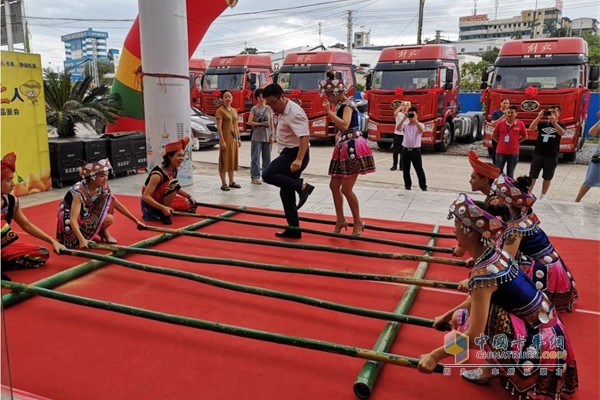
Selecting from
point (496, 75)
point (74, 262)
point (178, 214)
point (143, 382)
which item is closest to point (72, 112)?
point (178, 214)

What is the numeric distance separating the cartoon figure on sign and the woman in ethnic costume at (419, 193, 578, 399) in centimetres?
666

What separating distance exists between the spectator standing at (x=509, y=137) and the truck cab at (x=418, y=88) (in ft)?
18.9

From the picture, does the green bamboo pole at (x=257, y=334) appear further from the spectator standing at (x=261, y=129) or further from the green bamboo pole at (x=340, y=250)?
the spectator standing at (x=261, y=129)

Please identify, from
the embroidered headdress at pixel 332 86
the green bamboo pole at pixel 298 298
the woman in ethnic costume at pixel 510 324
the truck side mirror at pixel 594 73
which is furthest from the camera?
the truck side mirror at pixel 594 73

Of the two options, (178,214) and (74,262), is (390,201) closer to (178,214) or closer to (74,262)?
(178,214)

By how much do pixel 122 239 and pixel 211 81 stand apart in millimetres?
13263

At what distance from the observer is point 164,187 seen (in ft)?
17.6

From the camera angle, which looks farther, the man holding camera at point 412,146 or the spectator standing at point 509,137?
the man holding camera at point 412,146

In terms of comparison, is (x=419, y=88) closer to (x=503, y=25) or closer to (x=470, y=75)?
(x=470, y=75)

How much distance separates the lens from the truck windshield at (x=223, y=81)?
655 inches

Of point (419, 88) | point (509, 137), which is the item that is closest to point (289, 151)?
point (509, 137)

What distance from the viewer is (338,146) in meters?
4.59

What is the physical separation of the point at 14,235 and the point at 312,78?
1264 centimetres

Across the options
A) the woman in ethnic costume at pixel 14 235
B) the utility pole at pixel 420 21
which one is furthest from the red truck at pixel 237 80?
the woman in ethnic costume at pixel 14 235
